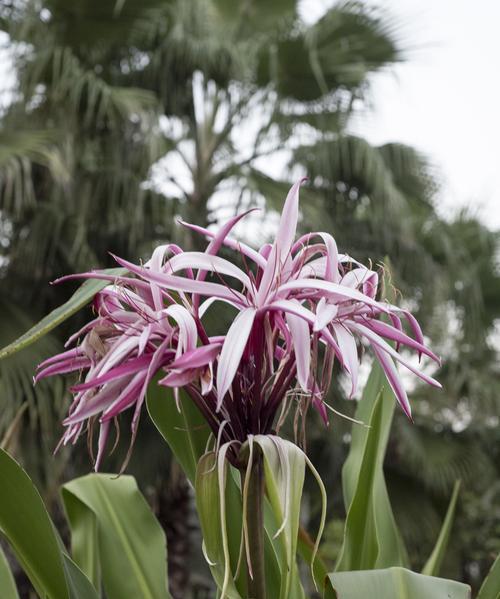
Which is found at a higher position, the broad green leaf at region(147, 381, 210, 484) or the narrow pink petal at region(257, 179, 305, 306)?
the narrow pink petal at region(257, 179, 305, 306)

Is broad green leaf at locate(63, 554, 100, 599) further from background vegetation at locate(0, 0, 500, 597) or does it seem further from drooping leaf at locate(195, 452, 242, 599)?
background vegetation at locate(0, 0, 500, 597)

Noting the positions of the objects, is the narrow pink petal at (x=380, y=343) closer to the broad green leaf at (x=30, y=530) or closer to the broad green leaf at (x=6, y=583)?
the broad green leaf at (x=30, y=530)

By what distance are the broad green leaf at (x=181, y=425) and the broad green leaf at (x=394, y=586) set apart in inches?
9.2

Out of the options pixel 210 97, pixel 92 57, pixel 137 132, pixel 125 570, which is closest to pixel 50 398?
pixel 137 132

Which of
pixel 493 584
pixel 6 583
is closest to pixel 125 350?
pixel 6 583

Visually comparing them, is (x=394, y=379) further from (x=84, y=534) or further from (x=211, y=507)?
(x=84, y=534)

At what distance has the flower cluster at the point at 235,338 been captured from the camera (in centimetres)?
70

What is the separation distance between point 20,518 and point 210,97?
4.31 m

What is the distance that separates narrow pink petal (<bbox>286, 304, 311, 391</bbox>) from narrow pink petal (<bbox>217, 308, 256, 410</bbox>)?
37 mm

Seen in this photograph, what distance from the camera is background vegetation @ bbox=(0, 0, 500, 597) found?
3766 mm

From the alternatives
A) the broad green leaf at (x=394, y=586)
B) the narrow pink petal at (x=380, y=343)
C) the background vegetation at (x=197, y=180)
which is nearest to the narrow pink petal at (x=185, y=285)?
the narrow pink petal at (x=380, y=343)

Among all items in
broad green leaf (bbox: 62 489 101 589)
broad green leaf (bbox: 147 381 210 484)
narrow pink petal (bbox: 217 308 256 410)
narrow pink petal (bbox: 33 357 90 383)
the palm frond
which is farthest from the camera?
the palm frond

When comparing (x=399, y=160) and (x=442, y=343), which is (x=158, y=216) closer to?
(x=399, y=160)

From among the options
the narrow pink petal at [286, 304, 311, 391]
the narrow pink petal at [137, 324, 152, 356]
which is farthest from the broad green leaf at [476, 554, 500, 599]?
the narrow pink petal at [137, 324, 152, 356]
